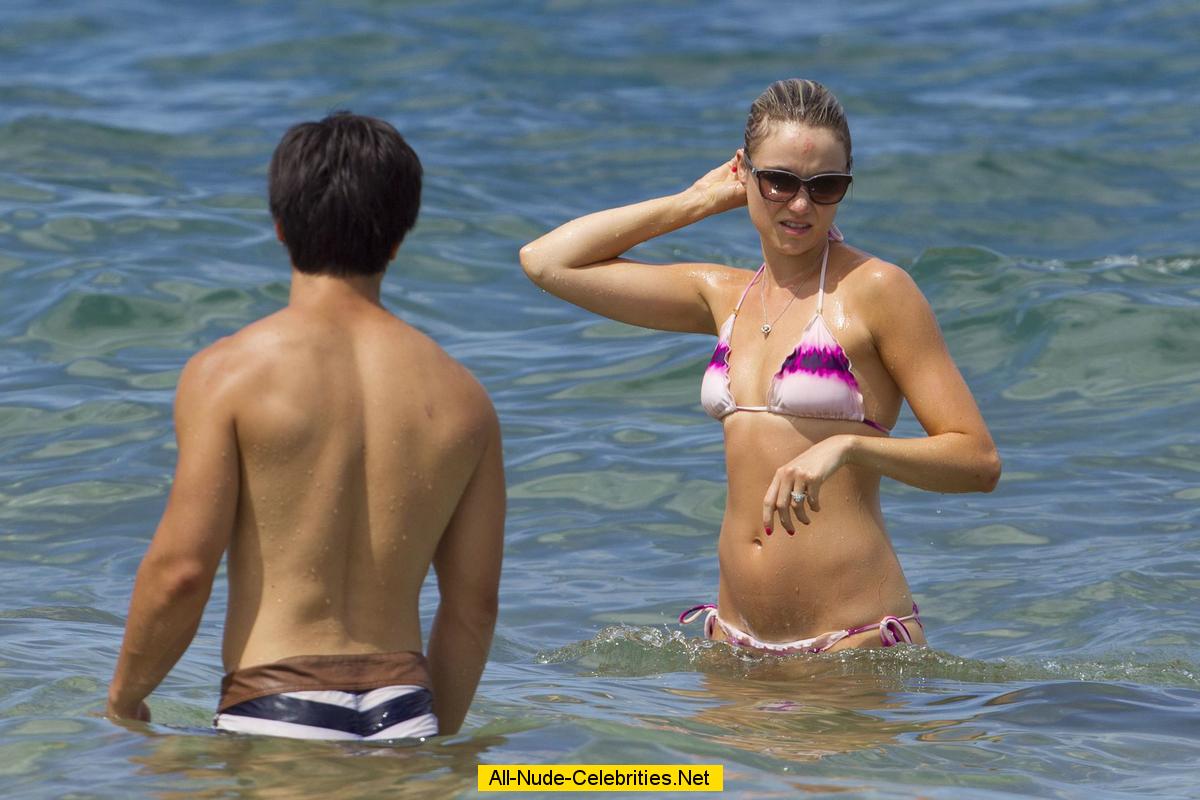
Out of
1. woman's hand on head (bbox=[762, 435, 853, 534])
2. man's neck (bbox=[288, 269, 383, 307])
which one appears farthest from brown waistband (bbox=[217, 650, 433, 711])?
woman's hand on head (bbox=[762, 435, 853, 534])

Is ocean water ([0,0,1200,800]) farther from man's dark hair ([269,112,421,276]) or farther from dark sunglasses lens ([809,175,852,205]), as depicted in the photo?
dark sunglasses lens ([809,175,852,205])

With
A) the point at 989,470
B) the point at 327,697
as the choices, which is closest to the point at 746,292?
the point at 989,470

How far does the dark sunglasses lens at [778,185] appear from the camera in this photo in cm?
509

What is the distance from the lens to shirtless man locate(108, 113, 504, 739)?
3623mm

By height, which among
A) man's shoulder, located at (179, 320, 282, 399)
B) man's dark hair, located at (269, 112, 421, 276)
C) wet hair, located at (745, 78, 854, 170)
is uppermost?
wet hair, located at (745, 78, 854, 170)

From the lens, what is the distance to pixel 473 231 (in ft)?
44.4

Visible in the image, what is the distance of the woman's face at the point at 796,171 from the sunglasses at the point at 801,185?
2cm

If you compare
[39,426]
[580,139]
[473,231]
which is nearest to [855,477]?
[39,426]

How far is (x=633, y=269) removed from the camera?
5629mm

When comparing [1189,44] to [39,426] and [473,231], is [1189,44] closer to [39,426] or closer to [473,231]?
[473,231]

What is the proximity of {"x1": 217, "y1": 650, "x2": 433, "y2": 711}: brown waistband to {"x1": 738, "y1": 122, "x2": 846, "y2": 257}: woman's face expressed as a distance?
2.03 meters

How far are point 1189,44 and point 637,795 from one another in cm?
1703

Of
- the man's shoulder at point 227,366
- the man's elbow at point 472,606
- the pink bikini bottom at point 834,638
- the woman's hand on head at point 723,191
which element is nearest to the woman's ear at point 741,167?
the woman's hand on head at point 723,191

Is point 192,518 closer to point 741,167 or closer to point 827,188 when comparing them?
point 827,188
